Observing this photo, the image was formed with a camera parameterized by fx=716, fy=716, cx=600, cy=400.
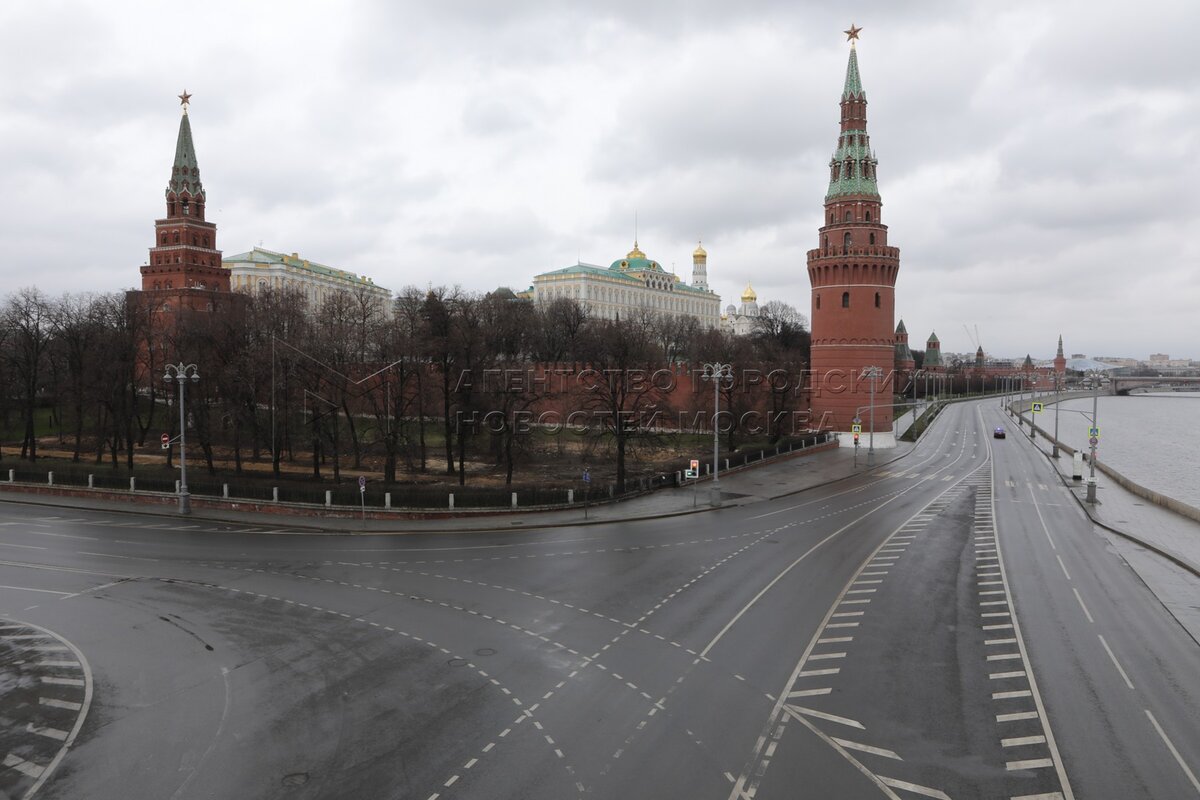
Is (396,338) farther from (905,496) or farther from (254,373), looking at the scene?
(905,496)

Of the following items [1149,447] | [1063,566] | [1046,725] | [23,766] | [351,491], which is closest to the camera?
[23,766]

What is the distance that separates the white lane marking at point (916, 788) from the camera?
1045cm

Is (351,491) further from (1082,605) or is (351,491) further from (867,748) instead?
(1082,605)

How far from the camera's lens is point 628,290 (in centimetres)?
17325

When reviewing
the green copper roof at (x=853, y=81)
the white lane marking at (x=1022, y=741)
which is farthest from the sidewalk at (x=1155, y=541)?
the green copper roof at (x=853, y=81)

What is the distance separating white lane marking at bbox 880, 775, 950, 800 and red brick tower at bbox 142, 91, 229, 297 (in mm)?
84833

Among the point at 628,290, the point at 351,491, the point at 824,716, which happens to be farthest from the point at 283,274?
the point at 824,716

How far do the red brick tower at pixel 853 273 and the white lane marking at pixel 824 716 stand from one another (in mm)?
57058

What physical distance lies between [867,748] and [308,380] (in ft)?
123

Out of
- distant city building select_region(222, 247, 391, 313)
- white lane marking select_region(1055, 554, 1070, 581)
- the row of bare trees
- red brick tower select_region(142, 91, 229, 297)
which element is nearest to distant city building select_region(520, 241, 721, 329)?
distant city building select_region(222, 247, 391, 313)

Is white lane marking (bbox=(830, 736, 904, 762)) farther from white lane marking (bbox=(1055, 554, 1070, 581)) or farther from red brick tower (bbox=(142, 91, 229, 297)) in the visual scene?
red brick tower (bbox=(142, 91, 229, 297))

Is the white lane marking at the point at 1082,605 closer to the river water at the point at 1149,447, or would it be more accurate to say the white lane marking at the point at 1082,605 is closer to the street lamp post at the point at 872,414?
the river water at the point at 1149,447

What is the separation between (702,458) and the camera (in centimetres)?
5238

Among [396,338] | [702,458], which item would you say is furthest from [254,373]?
[702,458]
